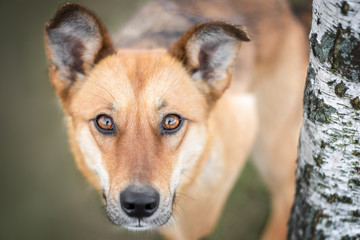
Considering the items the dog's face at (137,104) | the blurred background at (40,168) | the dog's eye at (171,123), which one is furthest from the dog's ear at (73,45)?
the blurred background at (40,168)

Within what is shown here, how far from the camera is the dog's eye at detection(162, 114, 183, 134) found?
2.54m

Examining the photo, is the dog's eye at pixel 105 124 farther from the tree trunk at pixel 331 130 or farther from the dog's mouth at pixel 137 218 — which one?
the tree trunk at pixel 331 130

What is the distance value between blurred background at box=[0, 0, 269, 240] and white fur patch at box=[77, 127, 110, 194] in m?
1.28

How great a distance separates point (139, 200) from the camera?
2.24 m

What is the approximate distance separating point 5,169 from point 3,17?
2919 mm

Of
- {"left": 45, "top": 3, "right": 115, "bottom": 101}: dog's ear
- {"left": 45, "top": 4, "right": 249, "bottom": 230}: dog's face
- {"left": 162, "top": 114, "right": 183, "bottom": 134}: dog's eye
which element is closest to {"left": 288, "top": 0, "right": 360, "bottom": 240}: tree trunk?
{"left": 45, "top": 4, "right": 249, "bottom": 230}: dog's face

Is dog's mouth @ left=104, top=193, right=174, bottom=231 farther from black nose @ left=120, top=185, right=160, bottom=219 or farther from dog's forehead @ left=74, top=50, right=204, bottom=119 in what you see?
dog's forehead @ left=74, top=50, right=204, bottom=119

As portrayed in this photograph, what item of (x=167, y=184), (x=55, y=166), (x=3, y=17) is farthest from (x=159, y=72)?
(x=3, y=17)

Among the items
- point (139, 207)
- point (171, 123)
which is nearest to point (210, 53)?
point (171, 123)

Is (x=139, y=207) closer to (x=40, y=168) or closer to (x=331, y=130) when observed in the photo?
(x=331, y=130)

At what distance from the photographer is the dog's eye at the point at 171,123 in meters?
2.54

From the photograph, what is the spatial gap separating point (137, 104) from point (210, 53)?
705 millimetres

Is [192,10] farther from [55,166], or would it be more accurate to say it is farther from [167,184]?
[55,166]

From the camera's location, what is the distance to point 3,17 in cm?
654
